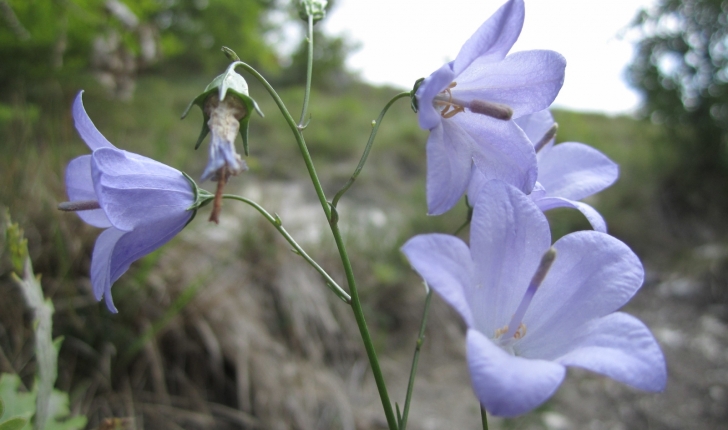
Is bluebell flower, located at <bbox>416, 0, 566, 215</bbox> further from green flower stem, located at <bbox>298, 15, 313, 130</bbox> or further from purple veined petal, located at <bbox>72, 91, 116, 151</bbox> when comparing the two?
purple veined petal, located at <bbox>72, 91, 116, 151</bbox>

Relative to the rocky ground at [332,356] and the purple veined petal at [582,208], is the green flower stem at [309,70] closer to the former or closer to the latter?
the purple veined petal at [582,208]

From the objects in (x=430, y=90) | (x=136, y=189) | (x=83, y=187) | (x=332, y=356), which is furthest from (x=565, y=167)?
(x=332, y=356)

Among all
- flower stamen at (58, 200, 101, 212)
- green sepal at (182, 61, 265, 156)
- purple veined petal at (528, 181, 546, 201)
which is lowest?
flower stamen at (58, 200, 101, 212)

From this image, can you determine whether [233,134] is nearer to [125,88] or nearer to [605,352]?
[605,352]

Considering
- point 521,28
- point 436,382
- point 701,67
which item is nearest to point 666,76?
point 701,67

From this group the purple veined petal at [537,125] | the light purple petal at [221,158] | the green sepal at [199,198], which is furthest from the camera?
the purple veined petal at [537,125]

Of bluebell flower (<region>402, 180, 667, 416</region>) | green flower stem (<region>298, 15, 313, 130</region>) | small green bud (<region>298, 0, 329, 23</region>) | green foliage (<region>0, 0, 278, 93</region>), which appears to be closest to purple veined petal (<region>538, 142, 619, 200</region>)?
bluebell flower (<region>402, 180, 667, 416</region>)

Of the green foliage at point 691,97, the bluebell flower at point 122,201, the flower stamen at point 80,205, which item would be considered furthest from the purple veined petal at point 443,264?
the green foliage at point 691,97
